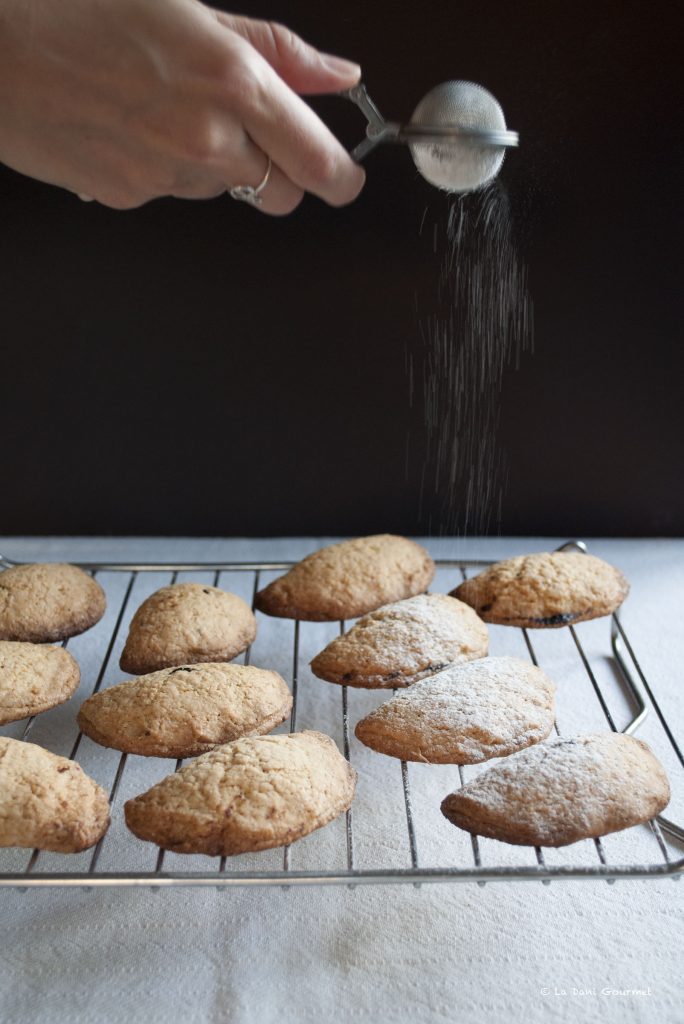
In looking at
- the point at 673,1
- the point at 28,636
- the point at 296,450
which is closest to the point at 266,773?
the point at 28,636

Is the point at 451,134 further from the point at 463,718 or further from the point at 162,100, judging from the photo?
the point at 463,718

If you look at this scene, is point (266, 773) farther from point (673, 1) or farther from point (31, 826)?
point (673, 1)

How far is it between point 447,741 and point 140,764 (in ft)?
1.03

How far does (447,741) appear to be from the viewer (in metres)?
0.92

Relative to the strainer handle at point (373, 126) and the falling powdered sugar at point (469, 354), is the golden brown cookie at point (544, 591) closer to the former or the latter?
the falling powdered sugar at point (469, 354)

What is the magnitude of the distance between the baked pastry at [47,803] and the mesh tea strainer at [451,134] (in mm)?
547

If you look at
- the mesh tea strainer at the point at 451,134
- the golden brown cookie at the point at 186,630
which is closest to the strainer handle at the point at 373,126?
the mesh tea strainer at the point at 451,134

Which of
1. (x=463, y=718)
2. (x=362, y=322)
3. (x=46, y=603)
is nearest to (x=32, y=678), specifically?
(x=46, y=603)

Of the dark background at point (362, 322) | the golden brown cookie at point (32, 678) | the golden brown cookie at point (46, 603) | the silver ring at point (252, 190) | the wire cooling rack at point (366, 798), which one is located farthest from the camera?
the dark background at point (362, 322)

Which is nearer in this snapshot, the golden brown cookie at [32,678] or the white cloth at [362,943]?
the white cloth at [362,943]

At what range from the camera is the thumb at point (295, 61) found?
35.2 inches

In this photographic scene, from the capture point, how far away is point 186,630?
1087mm

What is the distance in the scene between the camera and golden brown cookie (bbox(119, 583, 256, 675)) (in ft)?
3.52

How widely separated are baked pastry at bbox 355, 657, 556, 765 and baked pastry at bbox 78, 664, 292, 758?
0.09 metres
